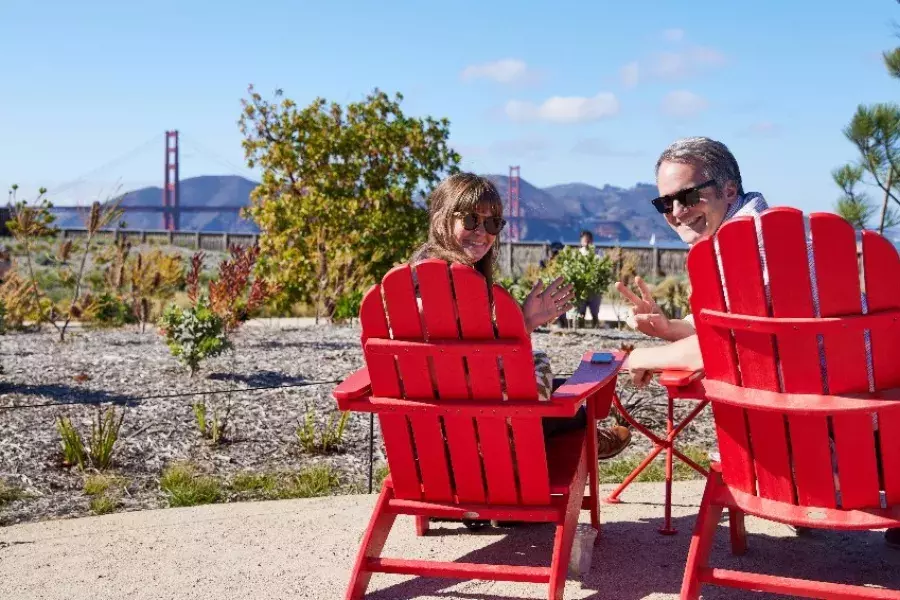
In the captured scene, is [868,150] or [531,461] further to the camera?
[868,150]

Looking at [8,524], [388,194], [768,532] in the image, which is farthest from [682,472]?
[388,194]

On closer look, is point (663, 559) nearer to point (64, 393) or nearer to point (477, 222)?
point (477, 222)

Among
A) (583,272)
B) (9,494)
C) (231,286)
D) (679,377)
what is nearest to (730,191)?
(679,377)

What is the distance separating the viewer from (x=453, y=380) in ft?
9.30

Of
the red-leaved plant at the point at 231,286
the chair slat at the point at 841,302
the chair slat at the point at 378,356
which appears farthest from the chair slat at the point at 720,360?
the red-leaved plant at the point at 231,286

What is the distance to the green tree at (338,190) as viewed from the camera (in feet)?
38.2

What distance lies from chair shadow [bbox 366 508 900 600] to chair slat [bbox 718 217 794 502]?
507 mm

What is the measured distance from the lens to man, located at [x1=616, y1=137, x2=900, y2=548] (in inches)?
124

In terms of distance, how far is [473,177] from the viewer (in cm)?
343

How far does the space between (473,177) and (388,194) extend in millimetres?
Answer: 8678

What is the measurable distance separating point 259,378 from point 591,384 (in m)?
3.98

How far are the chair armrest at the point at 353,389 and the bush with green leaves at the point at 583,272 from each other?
6.58 metres

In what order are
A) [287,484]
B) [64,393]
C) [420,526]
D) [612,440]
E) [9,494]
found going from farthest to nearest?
1. [64,393]
2. [287,484]
3. [9,494]
4. [612,440]
5. [420,526]

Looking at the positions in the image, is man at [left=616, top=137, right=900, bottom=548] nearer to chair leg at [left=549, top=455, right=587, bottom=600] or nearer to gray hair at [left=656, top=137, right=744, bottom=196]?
gray hair at [left=656, top=137, right=744, bottom=196]
